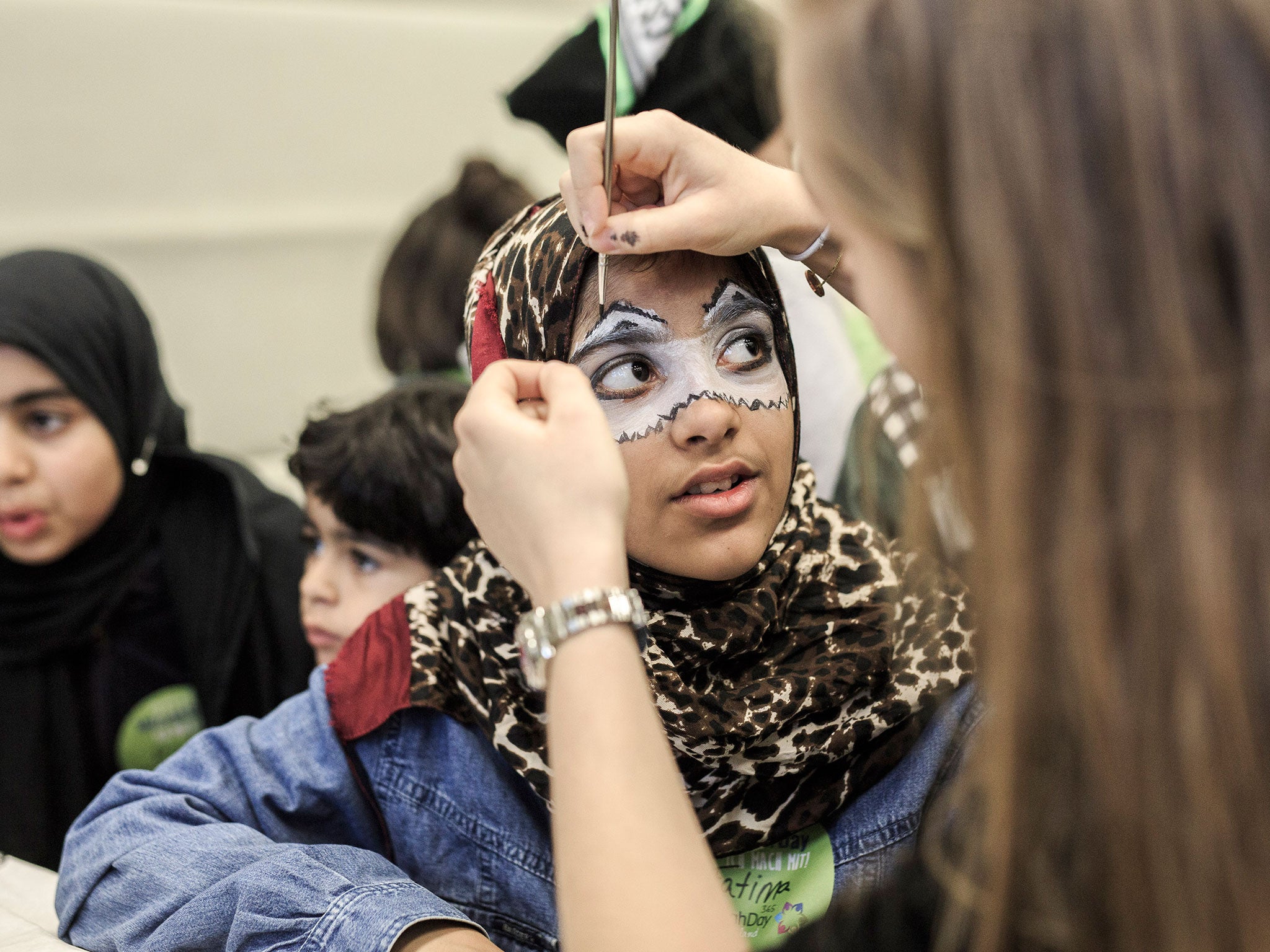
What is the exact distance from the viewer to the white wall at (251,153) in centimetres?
302

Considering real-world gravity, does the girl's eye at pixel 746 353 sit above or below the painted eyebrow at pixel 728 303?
below

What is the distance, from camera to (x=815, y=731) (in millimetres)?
1047

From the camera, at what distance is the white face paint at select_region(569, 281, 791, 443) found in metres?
1.04

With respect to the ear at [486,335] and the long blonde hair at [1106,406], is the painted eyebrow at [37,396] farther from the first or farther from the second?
the long blonde hair at [1106,406]

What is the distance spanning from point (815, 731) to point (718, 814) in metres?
0.11

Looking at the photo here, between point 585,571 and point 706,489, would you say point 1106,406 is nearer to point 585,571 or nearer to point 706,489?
point 585,571

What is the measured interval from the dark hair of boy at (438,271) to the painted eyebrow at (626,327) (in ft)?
4.60

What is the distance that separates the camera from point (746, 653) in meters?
1.07

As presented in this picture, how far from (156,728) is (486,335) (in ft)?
3.81

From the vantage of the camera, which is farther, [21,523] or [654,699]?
[21,523]

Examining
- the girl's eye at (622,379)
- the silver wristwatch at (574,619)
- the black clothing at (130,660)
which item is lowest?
the black clothing at (130,660)

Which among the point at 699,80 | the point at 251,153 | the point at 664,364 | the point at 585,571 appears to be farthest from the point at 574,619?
the point at 251,153

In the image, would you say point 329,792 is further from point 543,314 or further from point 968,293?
point 968,293

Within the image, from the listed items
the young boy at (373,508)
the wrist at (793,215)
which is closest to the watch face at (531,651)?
the wrist at (793,215)
